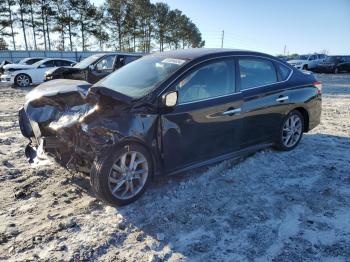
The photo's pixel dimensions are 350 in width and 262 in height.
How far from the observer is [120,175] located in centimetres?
387

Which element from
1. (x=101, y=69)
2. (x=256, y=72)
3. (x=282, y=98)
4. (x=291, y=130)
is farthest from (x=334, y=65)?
(x=256, y=72)

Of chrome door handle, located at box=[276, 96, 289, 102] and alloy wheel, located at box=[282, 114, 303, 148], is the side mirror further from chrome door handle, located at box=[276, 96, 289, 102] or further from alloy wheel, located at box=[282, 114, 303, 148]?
alloy wheel, located at box=[282, 114, 303, 148]

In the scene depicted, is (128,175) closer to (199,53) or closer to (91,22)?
(199,53)

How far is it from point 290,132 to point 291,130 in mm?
41

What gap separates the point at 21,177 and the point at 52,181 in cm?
49

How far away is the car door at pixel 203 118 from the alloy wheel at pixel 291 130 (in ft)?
4.34

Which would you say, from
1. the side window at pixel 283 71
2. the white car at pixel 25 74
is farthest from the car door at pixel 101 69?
the side window at pixel 283 71

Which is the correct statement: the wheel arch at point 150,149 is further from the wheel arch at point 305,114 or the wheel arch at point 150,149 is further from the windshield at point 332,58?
the windshield at point 332,58

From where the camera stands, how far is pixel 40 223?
359 centimetres

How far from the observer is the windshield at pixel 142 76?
13.8 feet

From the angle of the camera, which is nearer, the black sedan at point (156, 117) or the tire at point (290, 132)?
the black sedan at point (156, 117)

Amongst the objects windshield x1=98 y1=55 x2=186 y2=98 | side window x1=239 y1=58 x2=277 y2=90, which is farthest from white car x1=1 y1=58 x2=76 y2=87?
side window x1=239 y1=58 x2=277 y2=90

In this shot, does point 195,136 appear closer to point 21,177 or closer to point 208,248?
point 208,248

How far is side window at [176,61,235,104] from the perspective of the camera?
4230mm
